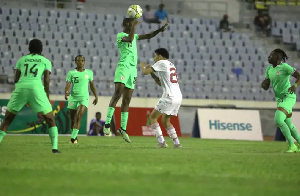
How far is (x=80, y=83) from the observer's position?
18.8 meters

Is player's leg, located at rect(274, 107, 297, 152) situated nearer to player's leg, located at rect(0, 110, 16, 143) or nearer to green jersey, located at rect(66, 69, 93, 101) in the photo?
green jersey, located at rect(66, 69, 93, 101)

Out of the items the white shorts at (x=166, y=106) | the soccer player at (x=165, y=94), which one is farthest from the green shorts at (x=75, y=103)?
the white shorts at (x=166, y=106)

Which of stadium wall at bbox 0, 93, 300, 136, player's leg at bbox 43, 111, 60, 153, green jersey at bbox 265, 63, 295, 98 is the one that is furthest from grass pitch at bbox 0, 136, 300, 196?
stadium wall at bbox 0, 93, 300, 136

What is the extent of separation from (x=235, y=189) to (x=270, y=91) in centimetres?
2605

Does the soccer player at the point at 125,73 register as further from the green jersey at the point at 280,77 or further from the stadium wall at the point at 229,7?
the stadium wall at the point at 229,7

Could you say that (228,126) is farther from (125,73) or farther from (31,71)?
(31,71)

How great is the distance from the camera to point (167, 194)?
693 centimetres

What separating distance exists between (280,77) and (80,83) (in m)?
5.70

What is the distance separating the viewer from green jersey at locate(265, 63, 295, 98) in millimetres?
15422

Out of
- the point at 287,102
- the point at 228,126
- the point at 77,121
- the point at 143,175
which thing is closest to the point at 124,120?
the point at 77,121

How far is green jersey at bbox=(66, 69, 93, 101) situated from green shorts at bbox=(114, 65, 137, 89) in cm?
236

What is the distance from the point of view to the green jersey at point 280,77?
607 inches

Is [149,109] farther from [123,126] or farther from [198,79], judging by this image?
[123,126]

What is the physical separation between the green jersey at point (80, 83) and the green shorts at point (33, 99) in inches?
261
